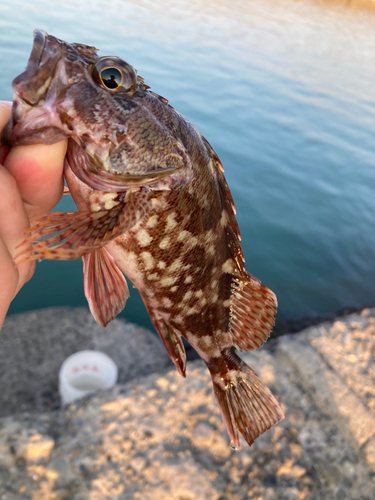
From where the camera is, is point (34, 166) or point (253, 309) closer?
point (34, 166)

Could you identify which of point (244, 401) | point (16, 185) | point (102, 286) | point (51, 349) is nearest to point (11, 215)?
point (16, 185)

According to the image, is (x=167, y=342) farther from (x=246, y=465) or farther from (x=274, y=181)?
(x=274, y=181)

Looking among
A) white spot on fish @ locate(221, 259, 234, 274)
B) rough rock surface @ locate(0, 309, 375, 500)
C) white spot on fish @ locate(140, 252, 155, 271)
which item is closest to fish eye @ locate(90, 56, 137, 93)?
white spot on fish @ locate(140, 252, 155, 271)

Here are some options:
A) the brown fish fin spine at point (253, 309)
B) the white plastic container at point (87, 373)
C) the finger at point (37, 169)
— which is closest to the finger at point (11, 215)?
the finger at point (37, 169)

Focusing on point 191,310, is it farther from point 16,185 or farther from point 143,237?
point 16,185

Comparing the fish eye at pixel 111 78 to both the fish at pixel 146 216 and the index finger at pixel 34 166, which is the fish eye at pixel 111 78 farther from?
the index finger at pixel 34 166

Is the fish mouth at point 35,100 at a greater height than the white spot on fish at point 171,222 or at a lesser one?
greater
